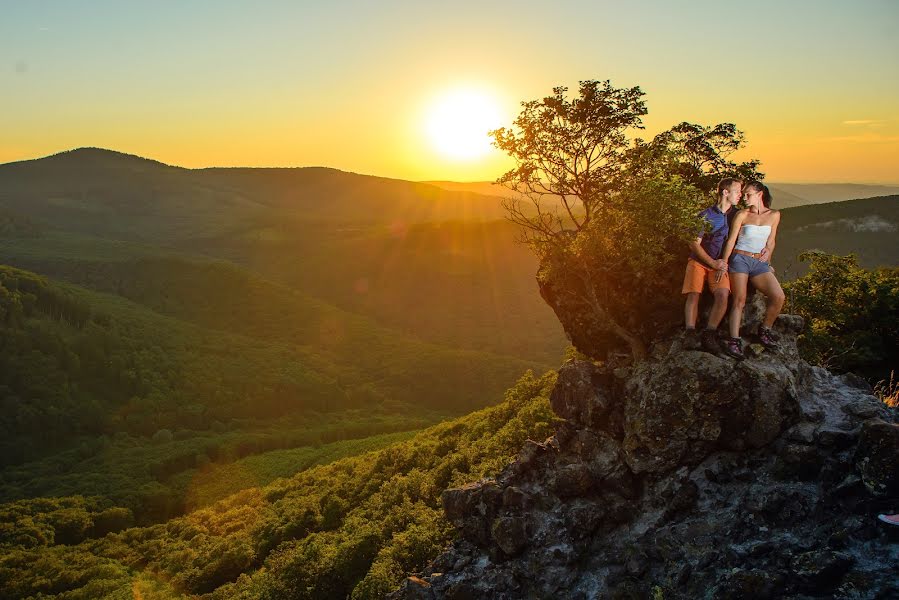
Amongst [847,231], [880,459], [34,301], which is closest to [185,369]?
[34,301]

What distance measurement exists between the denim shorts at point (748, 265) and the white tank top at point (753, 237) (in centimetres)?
29

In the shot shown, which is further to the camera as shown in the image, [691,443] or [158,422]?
[158,422]

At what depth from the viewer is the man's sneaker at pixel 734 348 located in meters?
15.5

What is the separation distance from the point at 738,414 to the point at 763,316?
3660mm

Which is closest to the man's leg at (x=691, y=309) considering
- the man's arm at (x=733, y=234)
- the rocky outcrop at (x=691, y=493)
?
the rocky outcrop at (x=691, y=493)

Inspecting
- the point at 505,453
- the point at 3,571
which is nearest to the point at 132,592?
the point at 3,571

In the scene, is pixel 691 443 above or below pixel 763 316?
below

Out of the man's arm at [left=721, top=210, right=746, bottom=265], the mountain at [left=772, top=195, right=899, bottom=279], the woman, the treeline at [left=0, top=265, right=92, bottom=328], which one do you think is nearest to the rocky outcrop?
the woman

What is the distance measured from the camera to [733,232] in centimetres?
1506

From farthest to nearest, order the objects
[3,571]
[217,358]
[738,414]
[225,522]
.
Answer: [217,358] < [225,522] < [3,571] < [738,414]

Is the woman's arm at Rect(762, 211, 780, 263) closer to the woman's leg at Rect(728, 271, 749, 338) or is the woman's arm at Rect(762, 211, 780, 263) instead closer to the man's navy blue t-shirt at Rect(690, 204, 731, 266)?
the woman's leg at Rect(728, 271, 749, 338)

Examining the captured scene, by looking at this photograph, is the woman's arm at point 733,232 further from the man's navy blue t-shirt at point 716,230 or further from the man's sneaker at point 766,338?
the man's sneaker at point 766,338

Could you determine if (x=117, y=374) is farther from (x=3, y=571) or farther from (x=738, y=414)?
(x=738, y=414)

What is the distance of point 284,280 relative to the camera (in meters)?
163
